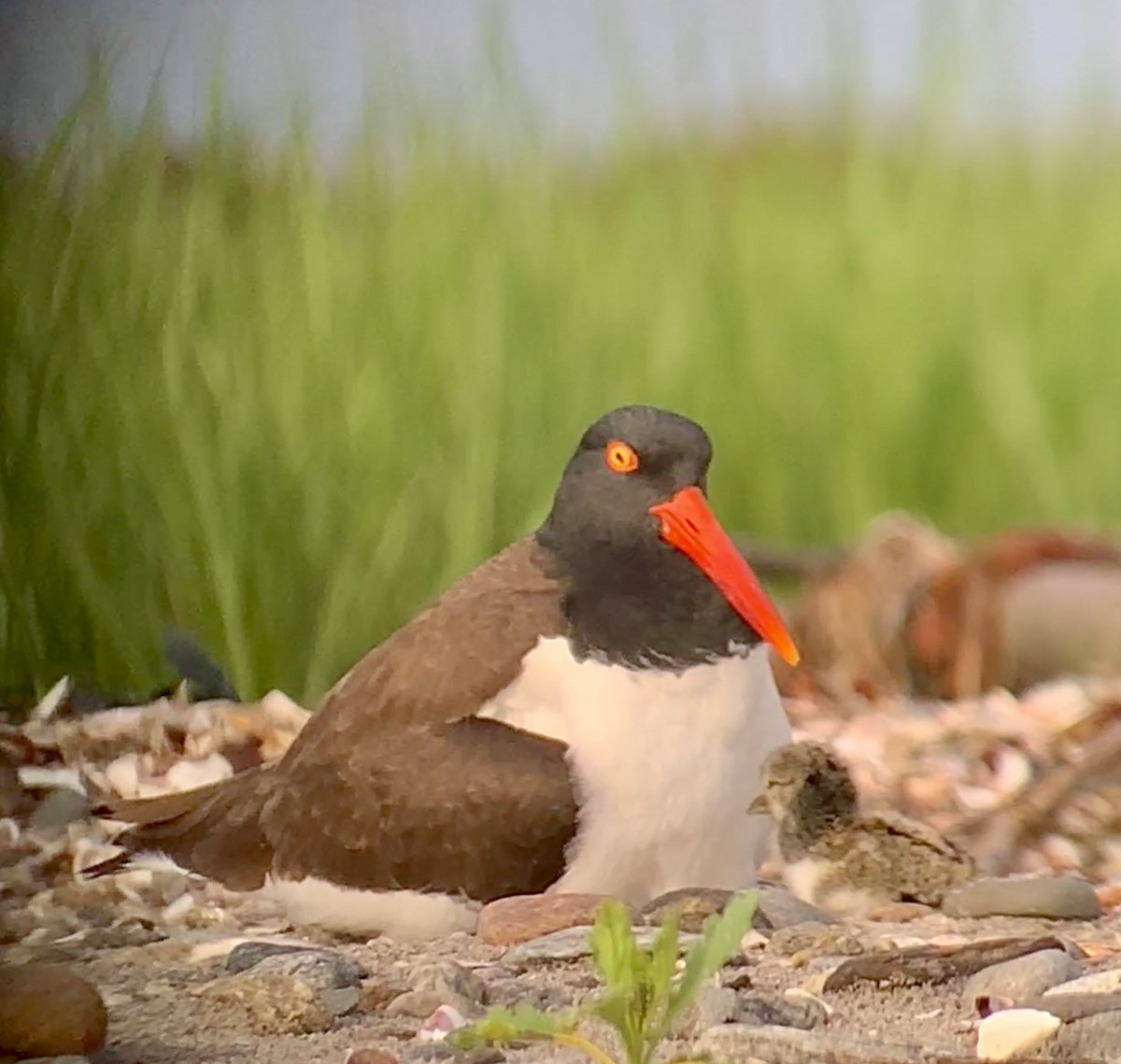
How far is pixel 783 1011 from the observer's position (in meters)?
1.49

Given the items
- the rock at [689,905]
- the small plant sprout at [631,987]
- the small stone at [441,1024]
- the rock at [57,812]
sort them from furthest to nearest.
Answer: the rock at [57,812] → the rock at [689,905] → the small stone at [441,1024] → the small plant sprout at [631,987]

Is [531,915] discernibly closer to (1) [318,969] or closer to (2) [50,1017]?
(1) [318,969]

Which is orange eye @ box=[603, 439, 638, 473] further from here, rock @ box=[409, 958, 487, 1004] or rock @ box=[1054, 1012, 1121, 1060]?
rock @ box=[1054, 1012, 1121, 1060]

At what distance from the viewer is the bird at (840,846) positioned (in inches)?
63.6

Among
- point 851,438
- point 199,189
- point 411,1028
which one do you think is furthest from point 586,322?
point 411,1028

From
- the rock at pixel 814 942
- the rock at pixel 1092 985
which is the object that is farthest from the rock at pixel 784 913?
the rock at pixel 1092 985

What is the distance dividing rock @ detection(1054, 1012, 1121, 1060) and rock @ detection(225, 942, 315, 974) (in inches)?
25.2

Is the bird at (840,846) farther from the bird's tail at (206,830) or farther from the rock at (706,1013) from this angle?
the bird's tail at (206,830)

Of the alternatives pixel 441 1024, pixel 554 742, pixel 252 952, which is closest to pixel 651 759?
pixel 554 742

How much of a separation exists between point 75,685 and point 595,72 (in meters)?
0.77

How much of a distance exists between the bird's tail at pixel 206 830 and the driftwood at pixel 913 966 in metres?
0.53

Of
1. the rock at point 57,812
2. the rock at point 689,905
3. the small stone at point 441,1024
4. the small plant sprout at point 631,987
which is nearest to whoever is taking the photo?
the small plant sprout at point 631,987

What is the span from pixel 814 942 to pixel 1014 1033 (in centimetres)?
20

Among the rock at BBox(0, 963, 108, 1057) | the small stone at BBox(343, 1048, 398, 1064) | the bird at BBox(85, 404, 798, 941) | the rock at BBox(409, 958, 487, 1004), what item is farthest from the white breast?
the rock at BBox(0, 963, 108, 1057)
